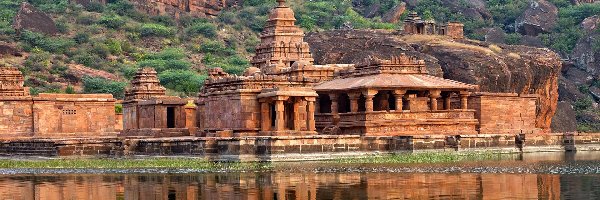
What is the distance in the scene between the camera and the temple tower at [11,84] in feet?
208

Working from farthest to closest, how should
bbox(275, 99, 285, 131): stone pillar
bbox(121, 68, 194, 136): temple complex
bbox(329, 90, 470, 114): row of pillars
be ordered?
bbox(121, 68, 194, 136): temple complex < bbox(329, 90, 470, 114): row of pillars < bbox(275, 99, 285, 131): stone pillar

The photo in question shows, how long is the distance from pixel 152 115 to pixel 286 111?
11.3 metres

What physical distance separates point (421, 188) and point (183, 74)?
58178mm

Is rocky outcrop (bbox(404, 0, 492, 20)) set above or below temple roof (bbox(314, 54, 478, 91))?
above

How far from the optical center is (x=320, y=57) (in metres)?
70.3

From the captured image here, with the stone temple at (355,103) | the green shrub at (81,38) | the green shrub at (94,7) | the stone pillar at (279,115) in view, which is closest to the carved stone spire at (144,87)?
the stone temple at (355,103)

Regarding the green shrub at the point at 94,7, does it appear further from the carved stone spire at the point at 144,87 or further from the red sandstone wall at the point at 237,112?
the red sandstone wall at the point at 237,112

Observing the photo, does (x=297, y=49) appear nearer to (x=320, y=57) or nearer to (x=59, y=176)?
(x=320, y=57)

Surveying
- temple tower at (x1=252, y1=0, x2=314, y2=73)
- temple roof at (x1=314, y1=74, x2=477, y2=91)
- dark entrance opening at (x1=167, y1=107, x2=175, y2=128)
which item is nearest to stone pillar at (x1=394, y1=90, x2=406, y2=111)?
temple roof at (x1=314, y1=74, x2=477, y2=91)

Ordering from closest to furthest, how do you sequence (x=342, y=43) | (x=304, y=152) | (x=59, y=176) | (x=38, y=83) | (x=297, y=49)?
(x=59, y=176)
(x=304, y=152)
(x=297, y=49)
(x=342, y=43)
(x=38, y=83)

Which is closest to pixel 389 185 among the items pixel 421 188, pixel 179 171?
pixel 421 188

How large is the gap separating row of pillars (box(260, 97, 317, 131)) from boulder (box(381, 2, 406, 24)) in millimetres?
62381

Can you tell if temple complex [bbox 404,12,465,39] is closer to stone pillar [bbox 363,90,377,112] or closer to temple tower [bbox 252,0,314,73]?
temple tower [bbox 252,0,314,73]

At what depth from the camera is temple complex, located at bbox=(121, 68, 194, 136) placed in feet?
202
